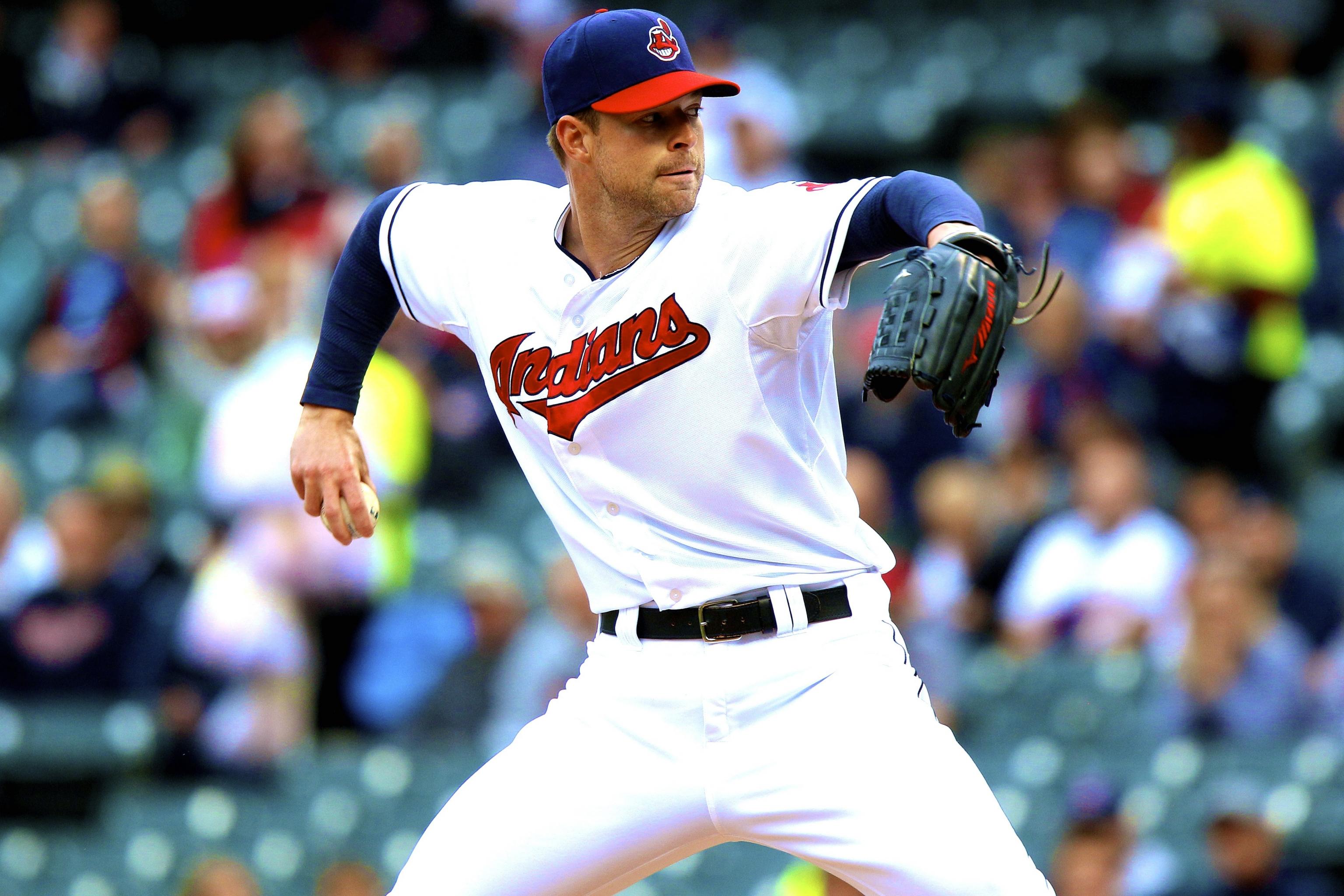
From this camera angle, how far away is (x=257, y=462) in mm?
7746

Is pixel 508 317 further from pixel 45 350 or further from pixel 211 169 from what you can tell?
pixel 211 169

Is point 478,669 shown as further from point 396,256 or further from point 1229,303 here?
point 396,256

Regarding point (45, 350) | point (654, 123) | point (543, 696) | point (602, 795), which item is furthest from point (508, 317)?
point (45, 350)

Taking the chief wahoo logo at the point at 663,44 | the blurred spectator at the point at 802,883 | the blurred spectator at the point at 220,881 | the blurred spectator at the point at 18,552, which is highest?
the chief wahoo logo at the point at 663,44

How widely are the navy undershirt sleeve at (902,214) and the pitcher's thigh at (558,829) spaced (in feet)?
3.06

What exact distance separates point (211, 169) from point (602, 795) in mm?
8603

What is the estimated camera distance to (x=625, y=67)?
3.13 metres

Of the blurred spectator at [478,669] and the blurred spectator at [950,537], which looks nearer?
the blurred spectator at [950,537]

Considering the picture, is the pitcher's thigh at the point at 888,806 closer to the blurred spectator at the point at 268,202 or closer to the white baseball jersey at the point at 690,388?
the white baseball jersey at the point at 690,388

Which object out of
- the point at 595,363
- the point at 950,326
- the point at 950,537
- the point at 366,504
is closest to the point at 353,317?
the point at 366,504

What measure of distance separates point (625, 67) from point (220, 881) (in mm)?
3995

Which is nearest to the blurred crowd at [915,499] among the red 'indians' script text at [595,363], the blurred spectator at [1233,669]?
the blurred spectator at [1233,669]

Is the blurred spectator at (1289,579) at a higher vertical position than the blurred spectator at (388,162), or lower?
lower

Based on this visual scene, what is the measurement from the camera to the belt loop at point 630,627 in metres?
3.26
